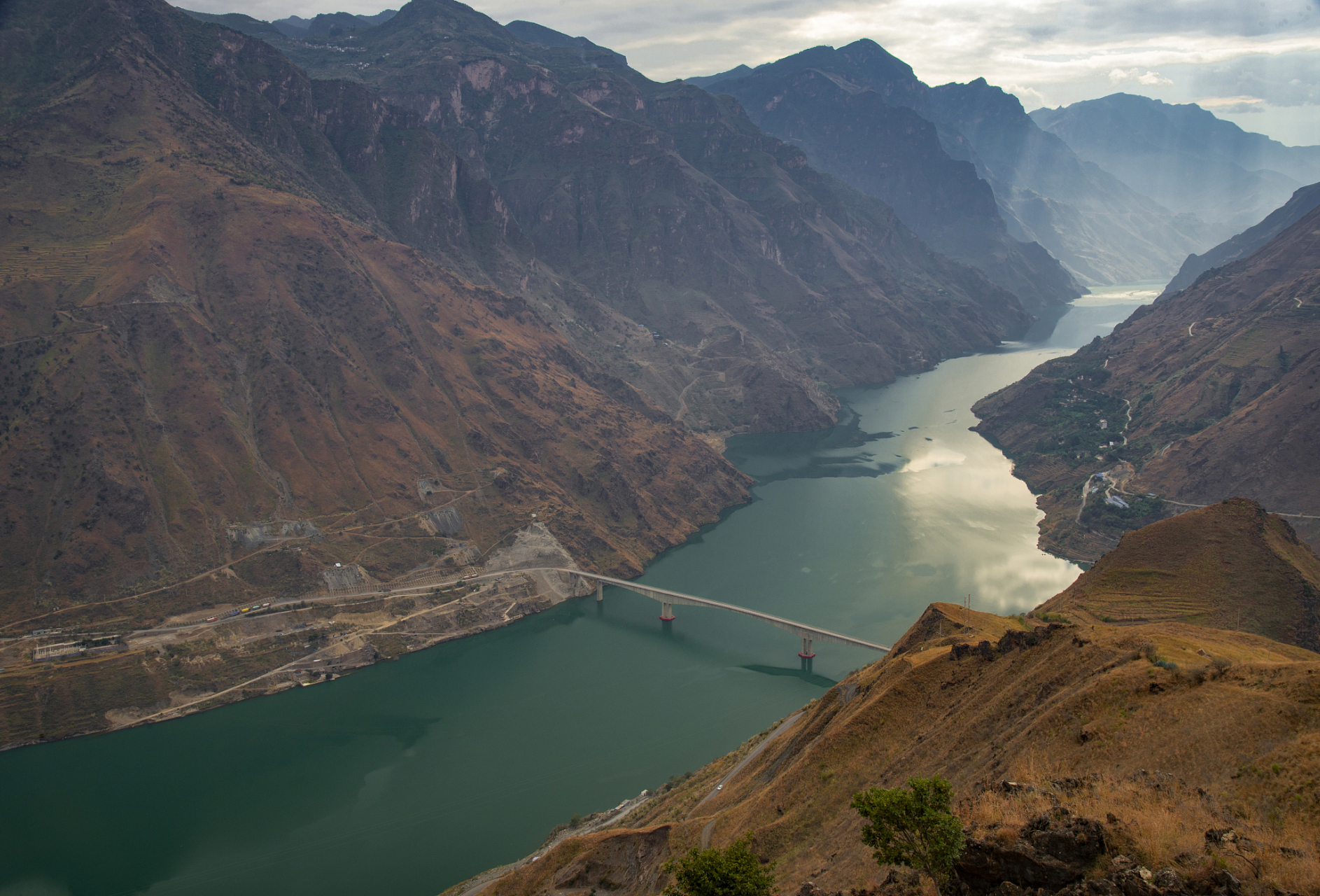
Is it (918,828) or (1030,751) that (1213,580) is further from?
A: (918,828)

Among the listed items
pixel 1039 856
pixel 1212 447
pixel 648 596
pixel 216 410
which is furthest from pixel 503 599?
pixel 1212 447

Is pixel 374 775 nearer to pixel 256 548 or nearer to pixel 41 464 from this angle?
pixel 256 548

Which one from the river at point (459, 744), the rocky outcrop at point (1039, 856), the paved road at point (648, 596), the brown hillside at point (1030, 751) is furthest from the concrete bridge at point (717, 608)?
the rocky outcrop at point (1039, 856)

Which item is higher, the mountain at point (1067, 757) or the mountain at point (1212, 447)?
the mountain at point (1067, 757)

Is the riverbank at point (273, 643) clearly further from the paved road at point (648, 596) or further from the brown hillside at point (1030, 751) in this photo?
the brown hillside at point (1030, 751)

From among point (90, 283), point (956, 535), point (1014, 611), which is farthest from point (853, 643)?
point (90, 283)

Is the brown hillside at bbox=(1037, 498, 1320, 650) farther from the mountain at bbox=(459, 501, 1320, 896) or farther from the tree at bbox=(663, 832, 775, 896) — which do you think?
the tree at bbox=(663, 832, 775, 896)
